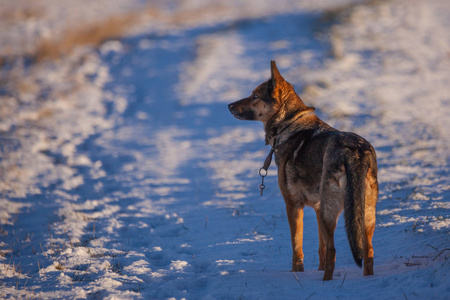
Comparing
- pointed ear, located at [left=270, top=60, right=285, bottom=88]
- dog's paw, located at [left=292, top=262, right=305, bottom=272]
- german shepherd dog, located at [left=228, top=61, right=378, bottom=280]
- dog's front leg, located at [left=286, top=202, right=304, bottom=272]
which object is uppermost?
pointed ear, located at [left=270, top=60, right=285, bottom=88]

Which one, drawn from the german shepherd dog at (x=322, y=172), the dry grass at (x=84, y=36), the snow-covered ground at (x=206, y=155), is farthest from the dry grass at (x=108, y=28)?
the german shepherd dog at (x=322, y=172)

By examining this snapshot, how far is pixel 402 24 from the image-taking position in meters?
21.9

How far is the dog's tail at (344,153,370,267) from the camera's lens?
3.45m

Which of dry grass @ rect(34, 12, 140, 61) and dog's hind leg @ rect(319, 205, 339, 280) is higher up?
dry grass @ rect(34, 12, 140, 61)

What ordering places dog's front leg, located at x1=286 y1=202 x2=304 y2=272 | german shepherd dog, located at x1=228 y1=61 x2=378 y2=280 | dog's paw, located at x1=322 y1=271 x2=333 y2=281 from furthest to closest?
dog's front leg, located at x1=286 y1=202 x2=304 y2=272, dog's paw, located at x1=322 y1=271 x2=333 y2=281, german shepherd dog, located at x1=228 y1=61 x2=378 y2=280

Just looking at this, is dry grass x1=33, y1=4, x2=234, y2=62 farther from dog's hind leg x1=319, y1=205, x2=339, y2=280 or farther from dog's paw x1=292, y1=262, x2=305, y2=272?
dog's hind leg x1=319, y1=205, x2=339, y2=280

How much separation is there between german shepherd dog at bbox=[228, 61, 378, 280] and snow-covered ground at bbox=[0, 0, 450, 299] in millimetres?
463

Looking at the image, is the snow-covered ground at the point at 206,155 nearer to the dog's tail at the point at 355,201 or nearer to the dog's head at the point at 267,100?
the dog's tail at the point at 355,201

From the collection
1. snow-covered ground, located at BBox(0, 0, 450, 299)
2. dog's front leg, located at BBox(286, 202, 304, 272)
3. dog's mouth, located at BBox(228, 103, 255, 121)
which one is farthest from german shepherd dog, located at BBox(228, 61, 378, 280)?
snow-covered ground, located at BBox(0, 0, 450, 299)

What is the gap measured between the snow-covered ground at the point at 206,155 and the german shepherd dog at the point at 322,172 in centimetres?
46

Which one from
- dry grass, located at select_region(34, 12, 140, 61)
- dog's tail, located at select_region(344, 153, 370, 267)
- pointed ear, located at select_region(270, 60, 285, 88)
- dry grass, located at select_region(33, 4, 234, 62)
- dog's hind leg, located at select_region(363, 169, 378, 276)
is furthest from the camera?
dry grass, located at select_region(33, 4, 234, 62)

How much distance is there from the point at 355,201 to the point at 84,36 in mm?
22730

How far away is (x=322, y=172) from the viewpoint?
381cm

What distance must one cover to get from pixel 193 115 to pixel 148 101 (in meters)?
2.86
